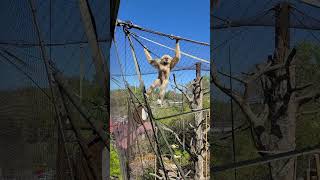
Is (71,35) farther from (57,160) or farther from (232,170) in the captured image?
(232,170)

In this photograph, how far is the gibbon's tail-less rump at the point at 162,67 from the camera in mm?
5535

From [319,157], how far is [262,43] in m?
0.61

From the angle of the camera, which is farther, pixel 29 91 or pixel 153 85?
pixel 153 85

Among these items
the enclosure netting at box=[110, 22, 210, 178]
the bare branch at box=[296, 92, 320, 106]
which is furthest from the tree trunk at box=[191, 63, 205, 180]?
the bare branch at box=[296, 92, 320, 106]

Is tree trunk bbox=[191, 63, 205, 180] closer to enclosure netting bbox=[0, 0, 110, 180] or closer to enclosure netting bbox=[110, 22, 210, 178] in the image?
enclosure netting bbox=[110, 22, 210, 178]

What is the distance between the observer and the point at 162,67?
5562 millimetres

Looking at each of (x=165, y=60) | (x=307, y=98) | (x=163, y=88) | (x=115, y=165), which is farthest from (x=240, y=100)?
(x=163, y=88)

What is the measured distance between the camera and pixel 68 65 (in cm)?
177

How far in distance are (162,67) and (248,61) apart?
3.58m

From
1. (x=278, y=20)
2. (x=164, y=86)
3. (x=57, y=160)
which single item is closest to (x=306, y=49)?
(x=278, y=20)

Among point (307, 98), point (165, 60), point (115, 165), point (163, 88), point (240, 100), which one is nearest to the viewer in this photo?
point (307, 98)

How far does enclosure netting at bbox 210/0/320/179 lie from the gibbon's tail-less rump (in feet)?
10.9

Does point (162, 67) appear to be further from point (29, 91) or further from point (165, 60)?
point (29, 91)

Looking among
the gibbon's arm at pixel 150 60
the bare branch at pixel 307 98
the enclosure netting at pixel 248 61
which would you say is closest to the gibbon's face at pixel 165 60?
the gibbon's arm at pixel 150 60
